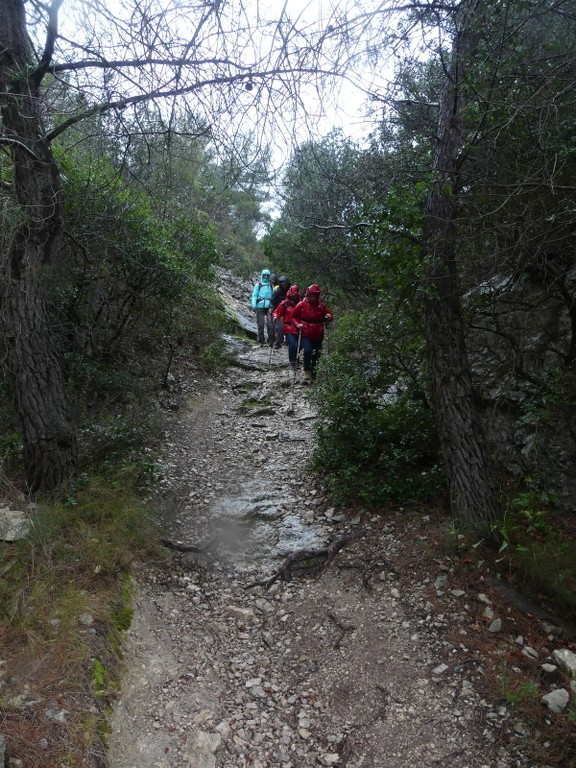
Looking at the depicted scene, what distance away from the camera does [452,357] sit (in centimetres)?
486

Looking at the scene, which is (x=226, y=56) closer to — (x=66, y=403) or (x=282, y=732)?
(x=66, y=403)

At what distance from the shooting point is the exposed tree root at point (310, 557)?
5.01 metres

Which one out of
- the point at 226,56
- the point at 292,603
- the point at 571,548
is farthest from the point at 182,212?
the point at 571,548

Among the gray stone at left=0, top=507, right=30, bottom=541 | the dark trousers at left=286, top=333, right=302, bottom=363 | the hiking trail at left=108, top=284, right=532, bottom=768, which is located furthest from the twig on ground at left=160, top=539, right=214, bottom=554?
the dark trousers at left=286, top=333, right=302, bottom=363

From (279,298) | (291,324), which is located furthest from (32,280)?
(279,298)

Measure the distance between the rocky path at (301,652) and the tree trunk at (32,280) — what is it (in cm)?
156

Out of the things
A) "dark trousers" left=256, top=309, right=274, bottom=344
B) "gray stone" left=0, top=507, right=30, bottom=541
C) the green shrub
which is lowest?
"gray stone" left=0, top=507, right=30, bottom=541

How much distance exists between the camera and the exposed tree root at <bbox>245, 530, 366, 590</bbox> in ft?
16.4

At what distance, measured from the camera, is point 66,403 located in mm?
5227

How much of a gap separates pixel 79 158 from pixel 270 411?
5.09m

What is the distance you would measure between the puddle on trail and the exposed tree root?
134mm

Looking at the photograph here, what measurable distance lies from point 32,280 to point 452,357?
4.12 metres

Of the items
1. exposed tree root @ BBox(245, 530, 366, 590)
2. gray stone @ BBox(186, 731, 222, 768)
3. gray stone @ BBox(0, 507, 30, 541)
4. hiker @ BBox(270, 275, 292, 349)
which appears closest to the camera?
gray stone @ BBox(186, 731, 222, 768)

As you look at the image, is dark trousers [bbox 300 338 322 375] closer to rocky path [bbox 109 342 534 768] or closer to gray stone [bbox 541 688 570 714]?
rocky path [bbox 109 342 534 768]
